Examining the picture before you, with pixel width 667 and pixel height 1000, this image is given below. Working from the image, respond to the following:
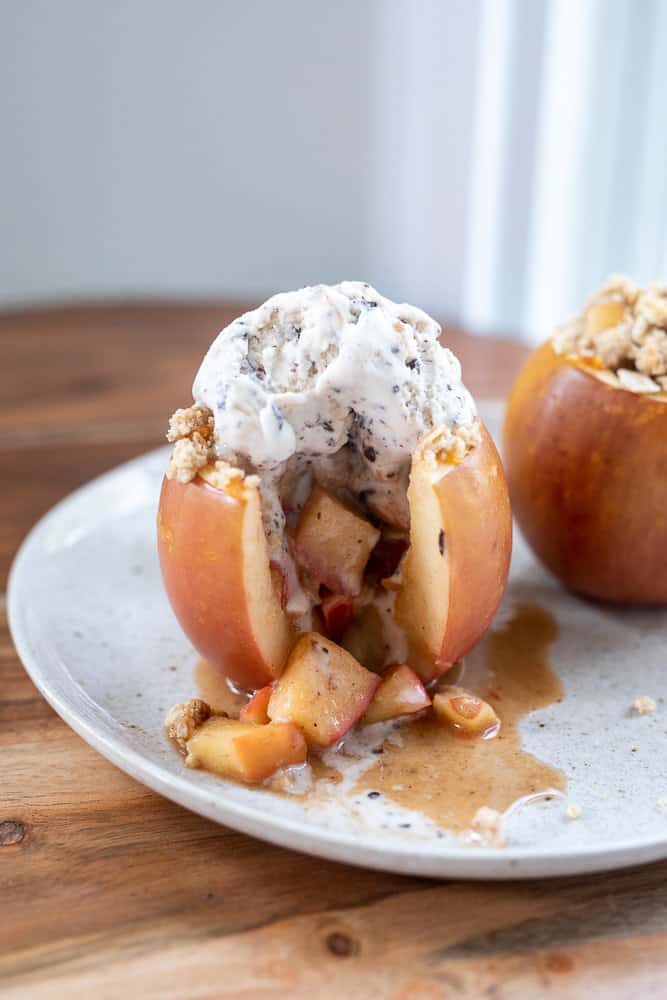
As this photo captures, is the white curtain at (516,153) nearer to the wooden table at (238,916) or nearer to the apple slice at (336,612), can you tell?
the apple slice at (336,612)

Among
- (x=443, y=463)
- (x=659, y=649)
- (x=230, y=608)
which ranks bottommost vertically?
(x=659, y=649)

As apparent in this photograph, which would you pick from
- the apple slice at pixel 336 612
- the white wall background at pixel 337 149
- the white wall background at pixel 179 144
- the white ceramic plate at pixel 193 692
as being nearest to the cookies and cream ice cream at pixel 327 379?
the apple slice at pixel 336 612

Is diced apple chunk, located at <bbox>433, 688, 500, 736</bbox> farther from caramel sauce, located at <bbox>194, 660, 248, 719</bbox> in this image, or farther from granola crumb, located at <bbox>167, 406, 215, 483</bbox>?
granola crumb, located at <bbox>167, 406, 215, 483</bbox>

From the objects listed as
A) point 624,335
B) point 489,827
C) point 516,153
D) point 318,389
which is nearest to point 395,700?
point 489,827

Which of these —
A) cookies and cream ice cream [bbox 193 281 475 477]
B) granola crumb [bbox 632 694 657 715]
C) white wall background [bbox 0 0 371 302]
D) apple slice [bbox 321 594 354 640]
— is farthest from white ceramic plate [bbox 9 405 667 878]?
white wall background [bbox 0 0 371 302]

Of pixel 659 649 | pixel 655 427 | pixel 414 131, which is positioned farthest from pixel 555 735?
pixel 414 131

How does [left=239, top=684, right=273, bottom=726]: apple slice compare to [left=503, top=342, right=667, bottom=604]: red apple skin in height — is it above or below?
below

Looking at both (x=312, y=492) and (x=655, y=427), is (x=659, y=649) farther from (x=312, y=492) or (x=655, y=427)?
(x=312, y=492)
